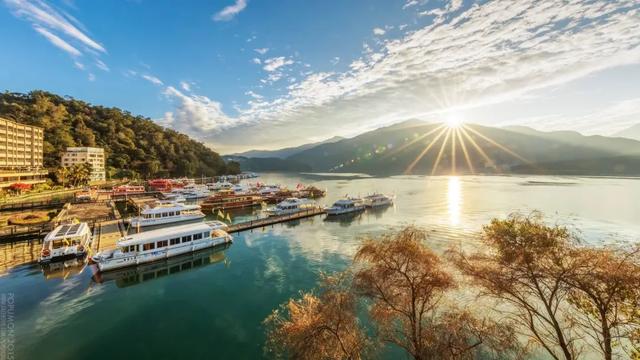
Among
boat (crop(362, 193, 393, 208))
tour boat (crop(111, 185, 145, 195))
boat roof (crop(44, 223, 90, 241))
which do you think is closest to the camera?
boat roof (crop(44, 223, 90, 241))

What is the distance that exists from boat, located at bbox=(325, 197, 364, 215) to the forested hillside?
102694mm

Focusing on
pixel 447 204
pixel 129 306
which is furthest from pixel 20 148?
pixel 447 204

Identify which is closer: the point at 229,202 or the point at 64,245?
the point at 64,245

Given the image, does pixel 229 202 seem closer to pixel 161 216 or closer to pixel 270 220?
pixel 161 216

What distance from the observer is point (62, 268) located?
99.0 ft

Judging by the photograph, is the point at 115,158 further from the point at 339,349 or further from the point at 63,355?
the point at 339,349

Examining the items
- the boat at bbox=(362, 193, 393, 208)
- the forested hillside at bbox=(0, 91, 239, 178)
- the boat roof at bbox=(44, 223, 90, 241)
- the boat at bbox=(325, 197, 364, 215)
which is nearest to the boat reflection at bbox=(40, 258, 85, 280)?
the boat roof at bbox=(44, 223, 90, 241)

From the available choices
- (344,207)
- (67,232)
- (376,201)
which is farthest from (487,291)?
(376,201)

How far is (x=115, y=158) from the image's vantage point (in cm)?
12731

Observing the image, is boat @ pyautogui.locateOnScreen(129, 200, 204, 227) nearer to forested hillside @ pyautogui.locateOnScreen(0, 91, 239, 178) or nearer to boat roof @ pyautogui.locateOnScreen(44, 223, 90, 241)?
boat roof @ pyautogui.locateOnScreen(44, 223, 90, 241)

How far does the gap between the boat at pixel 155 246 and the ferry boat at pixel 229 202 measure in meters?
31.8

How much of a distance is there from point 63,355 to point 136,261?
14.6m

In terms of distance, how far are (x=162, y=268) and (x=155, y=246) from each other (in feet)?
9.80

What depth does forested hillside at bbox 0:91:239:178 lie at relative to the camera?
11756 centimetres
